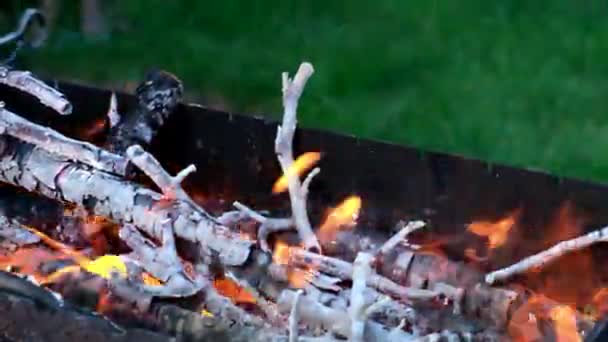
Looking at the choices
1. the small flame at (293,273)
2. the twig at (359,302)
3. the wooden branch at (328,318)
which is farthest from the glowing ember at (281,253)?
the twig at (359,302)

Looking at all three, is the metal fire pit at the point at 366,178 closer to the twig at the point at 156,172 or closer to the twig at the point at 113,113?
the twig at the point at 113,113

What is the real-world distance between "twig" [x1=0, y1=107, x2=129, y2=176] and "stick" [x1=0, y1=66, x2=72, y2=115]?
0.14 ft

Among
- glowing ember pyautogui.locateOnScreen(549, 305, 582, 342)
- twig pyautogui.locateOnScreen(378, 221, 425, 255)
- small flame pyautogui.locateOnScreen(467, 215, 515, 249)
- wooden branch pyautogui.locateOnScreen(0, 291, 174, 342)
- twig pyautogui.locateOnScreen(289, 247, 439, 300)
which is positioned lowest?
wooden branch pyautogui.locateOnScreen(0, 291, 174, 342)

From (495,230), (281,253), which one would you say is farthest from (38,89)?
(495,230)

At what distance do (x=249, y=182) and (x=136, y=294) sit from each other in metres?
0.54

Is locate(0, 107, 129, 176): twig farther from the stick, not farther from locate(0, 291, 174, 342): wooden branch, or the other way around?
locate(0, 291, 174, 342): wooden branch

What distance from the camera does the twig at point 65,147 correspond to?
1.45 m

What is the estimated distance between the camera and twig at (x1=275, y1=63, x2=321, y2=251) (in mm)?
1489

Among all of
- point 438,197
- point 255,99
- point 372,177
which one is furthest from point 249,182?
point 255,99

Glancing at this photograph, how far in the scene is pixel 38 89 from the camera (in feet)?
4.72

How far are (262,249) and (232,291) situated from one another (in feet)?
0.33

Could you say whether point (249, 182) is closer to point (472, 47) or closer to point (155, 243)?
point (155, 243)

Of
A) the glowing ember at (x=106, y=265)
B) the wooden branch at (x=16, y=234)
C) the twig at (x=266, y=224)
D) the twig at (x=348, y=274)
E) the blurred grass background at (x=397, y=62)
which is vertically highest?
the blurred grass background at (x=397, y=62)

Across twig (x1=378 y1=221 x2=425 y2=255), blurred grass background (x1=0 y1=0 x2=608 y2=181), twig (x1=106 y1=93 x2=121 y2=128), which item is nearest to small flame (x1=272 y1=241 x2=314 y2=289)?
twig (x1=378 y1=221 x2=425 y2=255)
